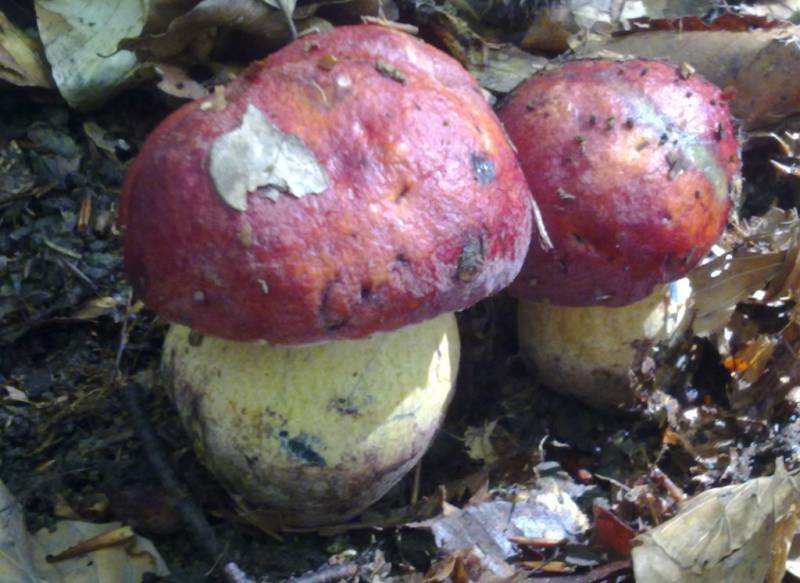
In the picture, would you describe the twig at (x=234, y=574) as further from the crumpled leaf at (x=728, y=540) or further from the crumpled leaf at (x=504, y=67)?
the crumpled leaf at (x=504, y=67)

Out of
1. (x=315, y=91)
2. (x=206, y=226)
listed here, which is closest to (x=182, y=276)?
(x=206, y=226)

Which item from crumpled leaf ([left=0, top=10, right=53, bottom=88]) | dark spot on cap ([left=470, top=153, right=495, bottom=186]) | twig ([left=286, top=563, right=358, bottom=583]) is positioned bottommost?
twig ([left=286, top=563, right=358, bottom=583])

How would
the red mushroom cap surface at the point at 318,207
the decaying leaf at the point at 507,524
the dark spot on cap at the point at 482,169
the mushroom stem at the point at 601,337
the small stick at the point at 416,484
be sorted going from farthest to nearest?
the mushroom stem at the point at 601,337, the small stick at the point at 416,484, the decaying leaf at the point at 507,524, the dark spot on cap at the point at 482,169, the red mushroom cap surface at the point at 318,207

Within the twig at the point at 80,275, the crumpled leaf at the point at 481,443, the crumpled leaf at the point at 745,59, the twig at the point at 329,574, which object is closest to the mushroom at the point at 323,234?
the twig at the point at 329,574

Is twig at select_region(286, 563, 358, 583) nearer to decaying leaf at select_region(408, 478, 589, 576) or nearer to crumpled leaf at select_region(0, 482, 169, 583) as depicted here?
decaying leaf at select_region(408, 478, 589, 576)

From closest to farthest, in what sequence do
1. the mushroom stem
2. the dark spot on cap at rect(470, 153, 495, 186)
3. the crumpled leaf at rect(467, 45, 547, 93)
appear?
the dark spot on cap at rect(470, 153, 495, 186), the mushroom stem, the crumpled leaf at rect(467, 45, 547, 93)

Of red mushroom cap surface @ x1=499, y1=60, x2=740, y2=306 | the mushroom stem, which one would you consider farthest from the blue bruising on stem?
the mushroom stem
